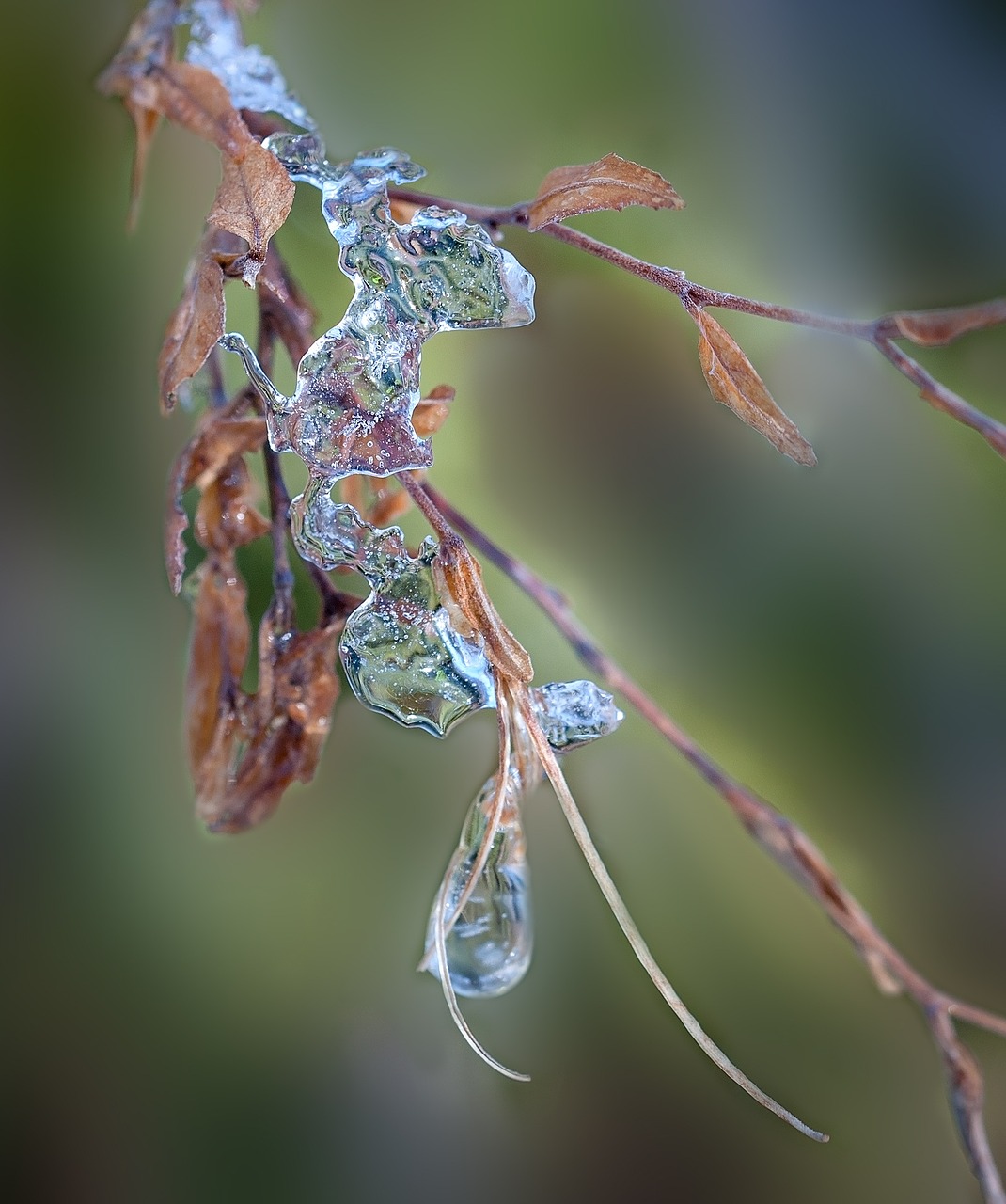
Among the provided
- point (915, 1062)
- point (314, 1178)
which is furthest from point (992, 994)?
point (314, 1178)

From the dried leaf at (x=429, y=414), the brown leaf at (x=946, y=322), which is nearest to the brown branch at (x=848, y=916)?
the dried leaf at (x=429, y=414)

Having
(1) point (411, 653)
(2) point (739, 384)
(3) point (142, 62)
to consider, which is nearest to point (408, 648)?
(1) point (411, 653)

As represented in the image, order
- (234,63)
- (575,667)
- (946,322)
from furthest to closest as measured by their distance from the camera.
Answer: (575,667) < (234,63) < (946,322)

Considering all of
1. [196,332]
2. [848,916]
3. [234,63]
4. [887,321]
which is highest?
[234,63]

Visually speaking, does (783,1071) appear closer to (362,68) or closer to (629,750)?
(629,750)

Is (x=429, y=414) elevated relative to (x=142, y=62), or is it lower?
lower

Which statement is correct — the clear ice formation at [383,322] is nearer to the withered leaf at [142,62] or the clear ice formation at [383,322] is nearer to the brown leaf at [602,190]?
the brown leaf at [602,190]

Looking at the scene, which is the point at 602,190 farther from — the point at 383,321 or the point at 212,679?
the point at 212,679

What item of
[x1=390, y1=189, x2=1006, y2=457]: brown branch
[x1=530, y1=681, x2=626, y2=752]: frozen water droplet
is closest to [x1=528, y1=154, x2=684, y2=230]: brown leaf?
[x1=390, y1=189, x2=1006, y2=457]: brown branch
